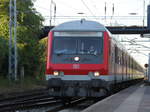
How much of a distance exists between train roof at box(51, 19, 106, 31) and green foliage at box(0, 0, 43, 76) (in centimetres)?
1738

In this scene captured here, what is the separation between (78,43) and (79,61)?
0.76m

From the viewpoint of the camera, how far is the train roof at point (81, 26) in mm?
16834

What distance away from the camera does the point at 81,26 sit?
17.1m

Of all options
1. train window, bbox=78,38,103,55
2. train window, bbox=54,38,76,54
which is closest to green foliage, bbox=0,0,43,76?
train window, bbox=54,38,76,54

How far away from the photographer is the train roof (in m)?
16.8

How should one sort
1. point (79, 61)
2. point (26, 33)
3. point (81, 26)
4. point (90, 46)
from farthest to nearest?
point (26, 33) → point (81, 26) → point (90, 46) → point (79, 61)

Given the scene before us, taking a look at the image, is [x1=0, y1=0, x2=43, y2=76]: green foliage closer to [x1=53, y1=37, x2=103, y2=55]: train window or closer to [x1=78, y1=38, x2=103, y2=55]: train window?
[x1=53, y1=37, x2=103, y2=55]: train window

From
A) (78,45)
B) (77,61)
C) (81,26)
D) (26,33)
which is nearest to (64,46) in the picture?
(78,45)

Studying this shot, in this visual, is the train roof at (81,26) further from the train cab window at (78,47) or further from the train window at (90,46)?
the train window at (90,46)

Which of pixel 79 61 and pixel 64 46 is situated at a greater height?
pixel 64 46

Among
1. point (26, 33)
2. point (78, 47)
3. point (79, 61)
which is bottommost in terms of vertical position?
point (79, 61)

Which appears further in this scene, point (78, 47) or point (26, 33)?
point (26, 33)

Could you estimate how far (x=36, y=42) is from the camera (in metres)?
41.0

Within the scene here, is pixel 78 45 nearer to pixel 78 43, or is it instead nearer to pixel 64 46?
pixel 78 43
